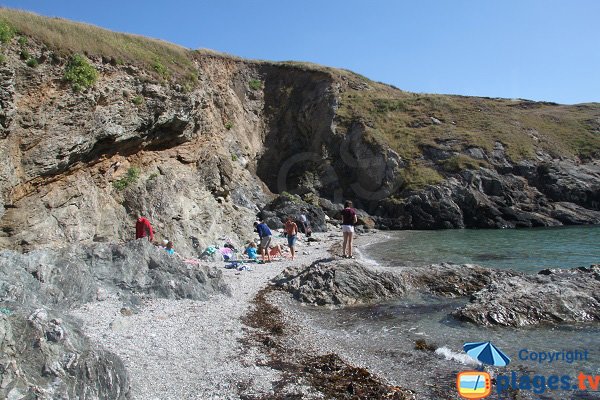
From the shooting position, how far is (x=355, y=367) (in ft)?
26.9

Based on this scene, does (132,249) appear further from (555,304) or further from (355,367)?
(555,304)

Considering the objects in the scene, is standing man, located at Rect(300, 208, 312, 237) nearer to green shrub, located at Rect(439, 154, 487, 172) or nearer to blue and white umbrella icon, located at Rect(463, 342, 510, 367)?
green shrub, located at Rect(439, 154, 487, 172)

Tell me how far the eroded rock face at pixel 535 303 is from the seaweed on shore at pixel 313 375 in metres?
4.81

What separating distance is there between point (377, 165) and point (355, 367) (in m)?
45.4

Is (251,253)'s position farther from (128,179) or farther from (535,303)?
(535,303)

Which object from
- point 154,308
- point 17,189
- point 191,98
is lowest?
point 154,308

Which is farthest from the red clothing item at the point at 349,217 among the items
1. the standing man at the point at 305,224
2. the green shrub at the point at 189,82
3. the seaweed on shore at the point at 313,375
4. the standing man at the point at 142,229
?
the standing man at the point at 305,224

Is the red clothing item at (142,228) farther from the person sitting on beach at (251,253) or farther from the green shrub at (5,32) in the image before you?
the green shrub at (5,32)

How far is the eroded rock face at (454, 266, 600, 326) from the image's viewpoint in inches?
437

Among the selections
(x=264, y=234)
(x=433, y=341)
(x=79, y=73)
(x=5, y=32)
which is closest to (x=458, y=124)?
(x=264, y=234)

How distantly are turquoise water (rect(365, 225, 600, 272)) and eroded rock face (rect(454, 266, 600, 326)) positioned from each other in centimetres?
725

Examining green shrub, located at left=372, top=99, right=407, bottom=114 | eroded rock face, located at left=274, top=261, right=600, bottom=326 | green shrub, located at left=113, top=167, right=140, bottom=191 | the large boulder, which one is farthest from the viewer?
green shrub, located at left=372, top=99, right=407, bottom=114

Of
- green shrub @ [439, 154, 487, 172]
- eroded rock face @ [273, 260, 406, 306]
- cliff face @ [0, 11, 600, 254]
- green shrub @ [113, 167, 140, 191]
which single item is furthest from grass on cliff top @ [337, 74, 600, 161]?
eroded rock face @ [273, 260, 406, 306]

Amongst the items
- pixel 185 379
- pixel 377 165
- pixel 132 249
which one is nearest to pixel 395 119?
pixel 377 165
